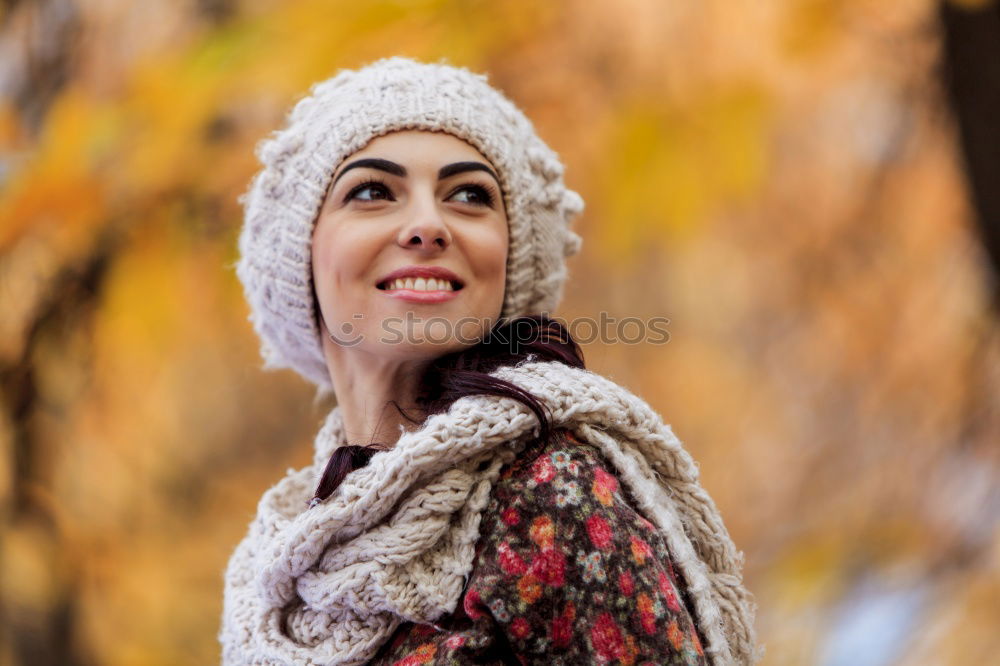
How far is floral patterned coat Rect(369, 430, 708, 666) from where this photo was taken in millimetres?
1364

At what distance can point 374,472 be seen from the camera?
4.89 ft

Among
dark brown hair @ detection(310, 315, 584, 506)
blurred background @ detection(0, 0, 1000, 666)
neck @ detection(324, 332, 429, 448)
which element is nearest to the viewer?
dark brown hair @ detection(310, 315, 584, 506)

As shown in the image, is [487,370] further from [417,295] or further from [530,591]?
[530,591]

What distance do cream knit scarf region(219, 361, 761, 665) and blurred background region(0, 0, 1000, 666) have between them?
2.62ft

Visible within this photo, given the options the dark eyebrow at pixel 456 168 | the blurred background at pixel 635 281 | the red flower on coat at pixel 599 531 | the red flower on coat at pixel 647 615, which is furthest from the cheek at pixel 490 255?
the blurred background at pixel 635 281

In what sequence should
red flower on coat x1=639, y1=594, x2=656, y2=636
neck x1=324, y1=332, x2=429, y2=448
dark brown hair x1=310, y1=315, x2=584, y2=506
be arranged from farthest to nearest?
1. neck x1=324, y1=332, x2=429, y2=448
2. dark brown hair x1=310, y1=315, x2=584, y2=506
3. red flower on coat x1=639, y1=594, x2=656, y2=636

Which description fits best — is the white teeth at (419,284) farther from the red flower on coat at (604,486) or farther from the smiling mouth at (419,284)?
the red flower on coat at (604,486)

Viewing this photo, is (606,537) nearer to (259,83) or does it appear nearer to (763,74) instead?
(259,83)

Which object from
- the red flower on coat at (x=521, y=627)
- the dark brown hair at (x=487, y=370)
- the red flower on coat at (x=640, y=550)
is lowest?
the red flower on coat at (x=521, y=627)

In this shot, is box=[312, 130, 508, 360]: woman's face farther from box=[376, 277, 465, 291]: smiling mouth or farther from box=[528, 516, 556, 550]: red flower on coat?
box=[528, 516, 556, 550]: red flower on coat

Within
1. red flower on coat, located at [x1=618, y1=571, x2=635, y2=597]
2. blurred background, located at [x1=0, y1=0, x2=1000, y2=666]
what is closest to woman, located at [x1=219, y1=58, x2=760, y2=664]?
red flower on coat, located at [x1=618, y1=571, x2=635, y2=597]

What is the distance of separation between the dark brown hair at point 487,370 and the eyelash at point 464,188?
200 millimetres

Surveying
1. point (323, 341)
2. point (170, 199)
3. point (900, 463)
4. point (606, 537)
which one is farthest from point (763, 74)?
point (606, 537)

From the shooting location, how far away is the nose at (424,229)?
160 centimetres
